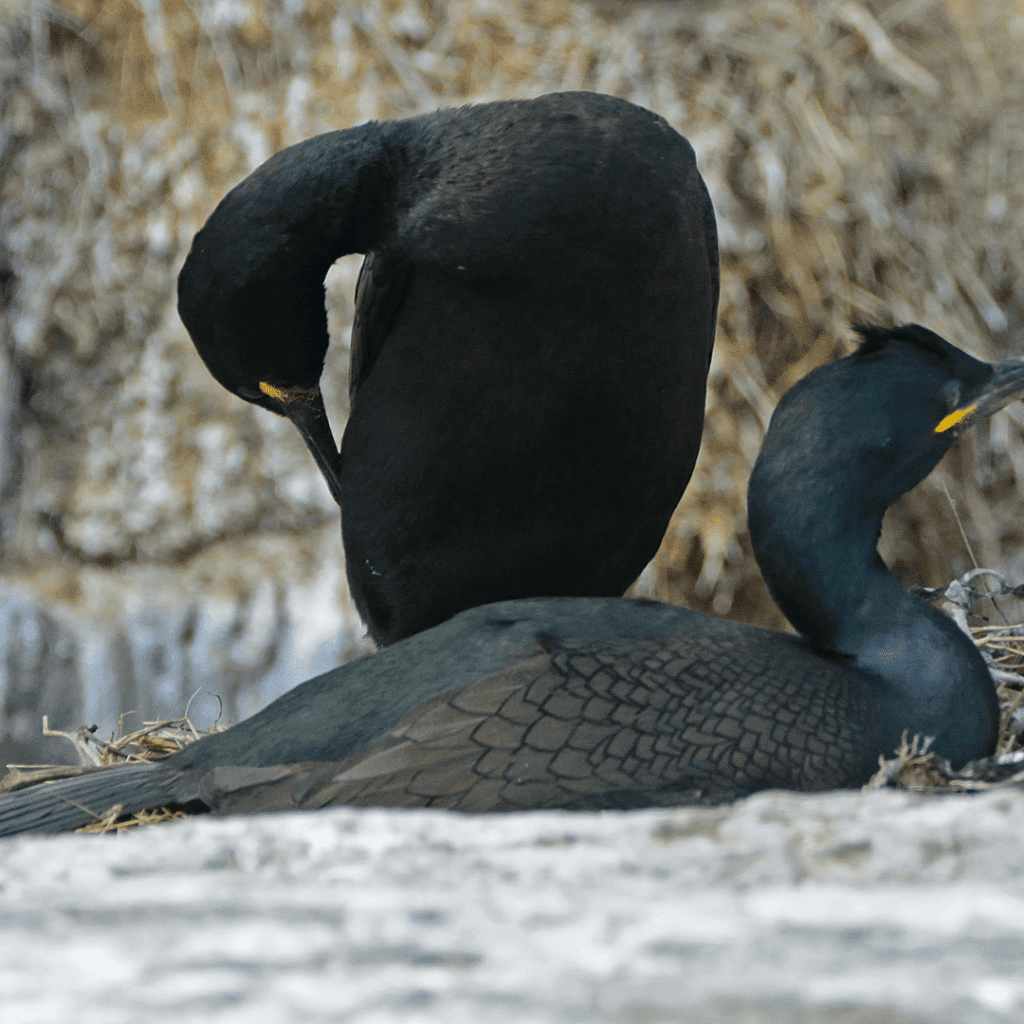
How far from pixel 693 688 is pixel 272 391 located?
87 cm

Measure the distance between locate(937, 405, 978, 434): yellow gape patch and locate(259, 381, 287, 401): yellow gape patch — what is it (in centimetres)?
89

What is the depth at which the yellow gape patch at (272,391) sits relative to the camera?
171 cm

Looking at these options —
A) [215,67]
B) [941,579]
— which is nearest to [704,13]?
[215,67]

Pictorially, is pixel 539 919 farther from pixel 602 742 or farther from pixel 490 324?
pixel 490 324

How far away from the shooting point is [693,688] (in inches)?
43.2

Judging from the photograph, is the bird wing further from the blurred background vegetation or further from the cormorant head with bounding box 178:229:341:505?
the blurred background vegetation

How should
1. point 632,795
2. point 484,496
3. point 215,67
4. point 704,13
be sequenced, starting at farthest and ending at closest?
1. point 215,67
2. point 704,13
3. point 484,496
4. point 632,795

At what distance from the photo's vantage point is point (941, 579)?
326cm

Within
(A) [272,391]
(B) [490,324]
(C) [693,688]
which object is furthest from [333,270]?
(C) [693,688]

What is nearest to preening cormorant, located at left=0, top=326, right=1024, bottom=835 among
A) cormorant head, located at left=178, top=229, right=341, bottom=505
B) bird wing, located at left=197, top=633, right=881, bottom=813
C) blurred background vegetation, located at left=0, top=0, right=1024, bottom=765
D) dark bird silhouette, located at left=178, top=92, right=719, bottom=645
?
bird wing, located at left=197, top=633, right=881, bottom=813

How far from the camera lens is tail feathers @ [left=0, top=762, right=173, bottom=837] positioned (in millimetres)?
1170

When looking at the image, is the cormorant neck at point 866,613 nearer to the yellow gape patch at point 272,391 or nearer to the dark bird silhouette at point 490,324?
the dark bird silhouette at point 490,324

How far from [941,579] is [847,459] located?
2.13 metres

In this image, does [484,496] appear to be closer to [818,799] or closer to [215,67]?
[818,799]
